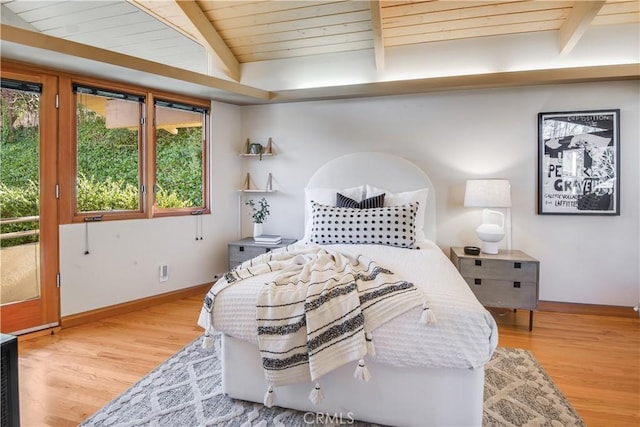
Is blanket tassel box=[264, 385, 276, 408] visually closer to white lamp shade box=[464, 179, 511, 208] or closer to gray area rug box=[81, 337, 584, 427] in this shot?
gray area rug box=[81, 337, 584, 427]

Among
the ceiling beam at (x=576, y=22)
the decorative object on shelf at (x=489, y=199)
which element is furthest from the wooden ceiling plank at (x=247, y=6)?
the decorative object on shelf at (x=489, y=199)

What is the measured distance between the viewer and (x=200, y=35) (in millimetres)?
3316

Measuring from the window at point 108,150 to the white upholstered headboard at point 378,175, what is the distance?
5.84ft

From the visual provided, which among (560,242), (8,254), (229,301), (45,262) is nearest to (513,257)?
(560,242)

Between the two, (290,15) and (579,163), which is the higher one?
(290,15)

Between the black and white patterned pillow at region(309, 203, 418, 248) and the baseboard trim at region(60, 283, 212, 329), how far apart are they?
67.1 inches

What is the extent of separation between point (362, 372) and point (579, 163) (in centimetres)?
302

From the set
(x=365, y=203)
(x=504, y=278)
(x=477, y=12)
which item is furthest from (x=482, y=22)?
(x=504, y=278)

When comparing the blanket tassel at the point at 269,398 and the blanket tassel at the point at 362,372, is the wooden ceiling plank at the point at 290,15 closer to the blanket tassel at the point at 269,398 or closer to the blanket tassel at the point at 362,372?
the blanket tassel at the point at 362,372

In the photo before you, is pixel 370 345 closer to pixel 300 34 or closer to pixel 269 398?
pixel 269 398

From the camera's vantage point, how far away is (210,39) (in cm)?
346

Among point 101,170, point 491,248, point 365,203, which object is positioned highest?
point 101,170

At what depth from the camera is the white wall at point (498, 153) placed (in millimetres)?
3211

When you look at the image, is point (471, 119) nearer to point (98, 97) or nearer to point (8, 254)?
point (98, 97)
